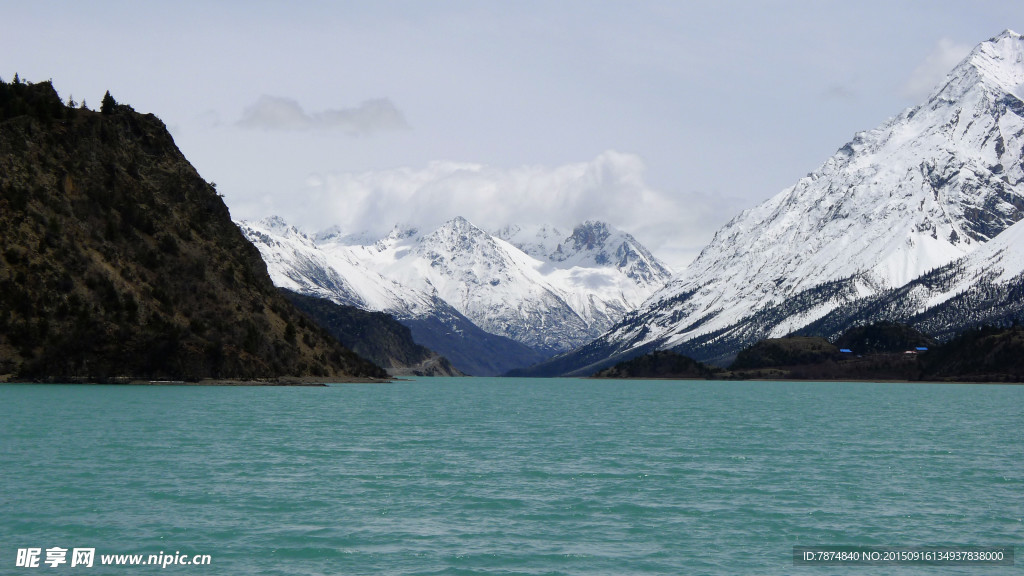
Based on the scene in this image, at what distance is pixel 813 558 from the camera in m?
53.6

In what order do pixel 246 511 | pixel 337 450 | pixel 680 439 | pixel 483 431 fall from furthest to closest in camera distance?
pixel 483 431, pixel 680 439, pixel 337 450, pixel 246 511

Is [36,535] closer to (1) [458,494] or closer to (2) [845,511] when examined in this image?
(1) [458,494]

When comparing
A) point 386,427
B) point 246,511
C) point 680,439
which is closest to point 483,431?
point 386,427

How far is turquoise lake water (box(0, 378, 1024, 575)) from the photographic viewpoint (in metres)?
53.9

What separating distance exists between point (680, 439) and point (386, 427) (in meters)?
37.9

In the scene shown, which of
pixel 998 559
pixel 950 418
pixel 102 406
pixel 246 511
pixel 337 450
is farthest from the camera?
pixel 950 418

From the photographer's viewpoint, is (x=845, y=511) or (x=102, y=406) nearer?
(x=845, y=511)

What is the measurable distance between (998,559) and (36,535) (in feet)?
162

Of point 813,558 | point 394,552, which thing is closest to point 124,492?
point 394,552

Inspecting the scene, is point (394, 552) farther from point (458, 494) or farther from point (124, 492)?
point (124, 492)

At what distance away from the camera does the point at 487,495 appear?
2889 inches

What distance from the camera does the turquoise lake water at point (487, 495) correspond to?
53875mm

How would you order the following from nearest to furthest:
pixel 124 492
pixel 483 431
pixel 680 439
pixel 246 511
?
pixel 246 511
pixel 124 492
pixel 680 439
pixel 483 431

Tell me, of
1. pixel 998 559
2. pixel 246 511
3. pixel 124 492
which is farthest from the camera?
pixel 124 492
